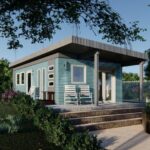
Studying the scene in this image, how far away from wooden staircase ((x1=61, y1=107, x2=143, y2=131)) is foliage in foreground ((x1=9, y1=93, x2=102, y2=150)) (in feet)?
4.68

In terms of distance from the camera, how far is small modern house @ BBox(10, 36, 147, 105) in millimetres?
16562

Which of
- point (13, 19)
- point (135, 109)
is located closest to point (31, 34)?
point (13, 19)

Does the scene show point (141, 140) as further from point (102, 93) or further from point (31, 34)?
point (102, 93)

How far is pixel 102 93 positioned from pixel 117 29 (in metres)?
11.4

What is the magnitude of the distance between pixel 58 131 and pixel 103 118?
5.04 metres

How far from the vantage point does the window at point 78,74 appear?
1795 cm

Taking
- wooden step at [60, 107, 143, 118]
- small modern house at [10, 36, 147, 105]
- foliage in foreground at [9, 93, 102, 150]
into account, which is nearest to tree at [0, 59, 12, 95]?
small modern house at [10, 36, 147, 105]

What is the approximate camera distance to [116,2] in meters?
8.55

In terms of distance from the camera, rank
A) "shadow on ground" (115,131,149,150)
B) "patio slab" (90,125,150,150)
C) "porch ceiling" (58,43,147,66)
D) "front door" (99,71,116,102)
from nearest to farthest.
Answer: "shadow on ground" (115,131,149,150)
"patio slab" (90,125,150,150)
"porch ceiling" (58,43,147,66)
"front door" (99,71,116,102)

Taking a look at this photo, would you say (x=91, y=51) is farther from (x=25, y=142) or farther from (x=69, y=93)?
(x=25, y=142)

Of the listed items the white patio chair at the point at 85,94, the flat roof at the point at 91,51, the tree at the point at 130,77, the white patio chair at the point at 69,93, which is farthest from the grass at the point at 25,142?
the tree at the point at 130,77

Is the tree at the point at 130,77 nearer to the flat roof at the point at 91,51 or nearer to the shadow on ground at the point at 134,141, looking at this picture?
the flat roof at the point at 91,51

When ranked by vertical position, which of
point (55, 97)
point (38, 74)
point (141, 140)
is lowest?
point (141, 140)

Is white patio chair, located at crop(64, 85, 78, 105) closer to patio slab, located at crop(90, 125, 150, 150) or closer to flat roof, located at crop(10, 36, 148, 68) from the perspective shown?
flat roof, located at crop(10, 36, 148, 68)
